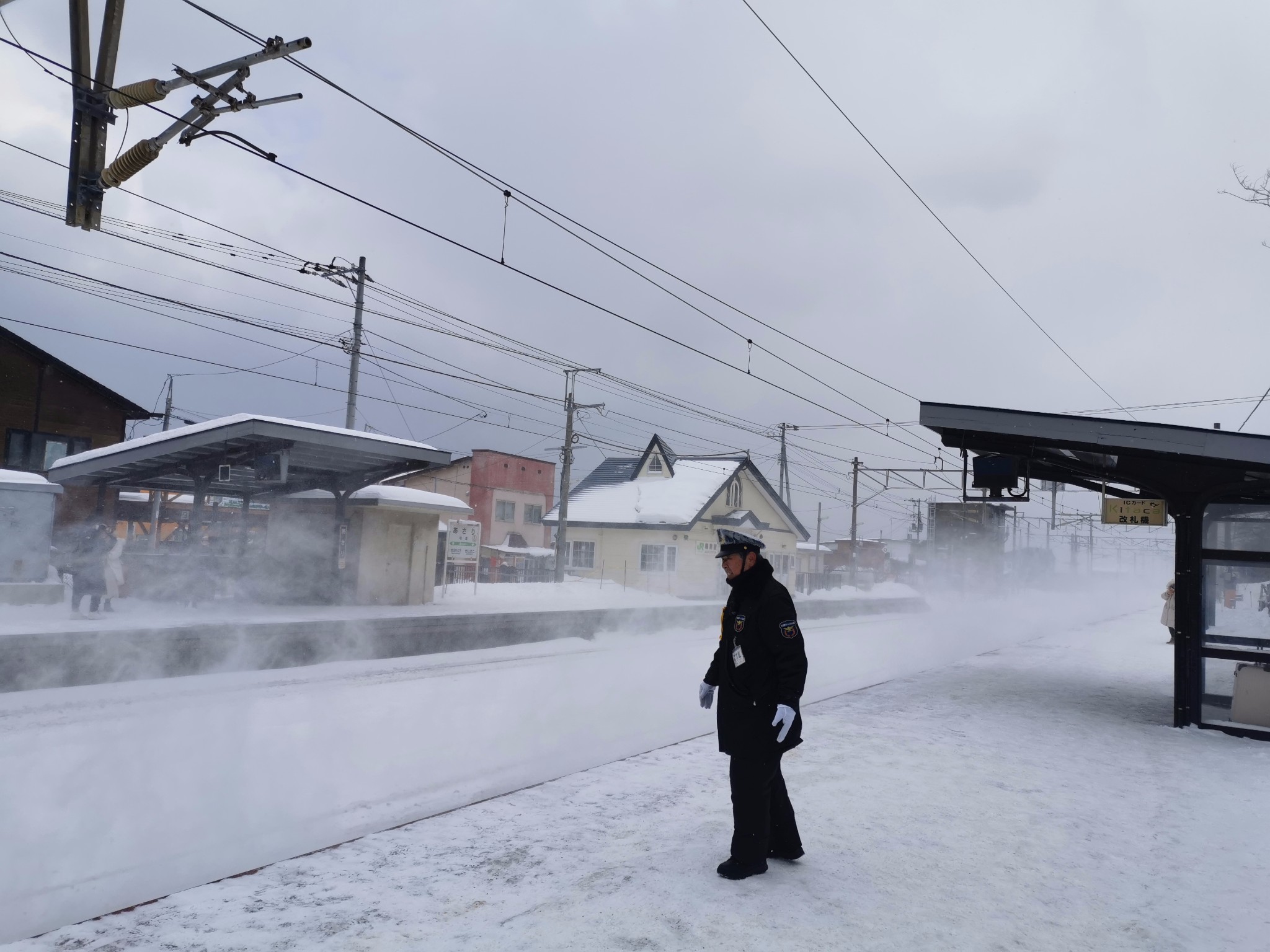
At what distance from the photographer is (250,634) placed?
12805 millimetres

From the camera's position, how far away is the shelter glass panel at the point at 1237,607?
28.9 ft

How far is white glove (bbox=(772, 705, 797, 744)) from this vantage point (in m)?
4.20

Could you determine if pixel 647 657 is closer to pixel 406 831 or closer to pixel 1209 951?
pixel 406 831

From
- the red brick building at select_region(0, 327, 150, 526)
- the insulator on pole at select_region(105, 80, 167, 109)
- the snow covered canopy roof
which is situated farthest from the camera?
the red brick building at select_region(0, 327, 150, 526)

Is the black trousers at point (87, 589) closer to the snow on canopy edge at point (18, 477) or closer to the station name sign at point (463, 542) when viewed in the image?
the snow on canopy edge at point (18, 477)

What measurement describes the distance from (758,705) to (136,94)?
491cm

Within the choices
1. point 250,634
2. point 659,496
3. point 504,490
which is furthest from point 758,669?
point 504,490

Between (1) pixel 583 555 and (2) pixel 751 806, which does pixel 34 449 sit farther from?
(2) pixel 751 806

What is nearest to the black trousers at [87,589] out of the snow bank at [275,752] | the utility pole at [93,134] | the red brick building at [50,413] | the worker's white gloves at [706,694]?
the snow bank at [275,752]

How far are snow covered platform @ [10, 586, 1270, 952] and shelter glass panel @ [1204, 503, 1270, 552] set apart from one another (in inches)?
86.0

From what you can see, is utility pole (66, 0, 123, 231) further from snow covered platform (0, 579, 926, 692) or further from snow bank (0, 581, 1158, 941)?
snow covered platform (0, 579, 926, 692)

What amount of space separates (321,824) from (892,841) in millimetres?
3524

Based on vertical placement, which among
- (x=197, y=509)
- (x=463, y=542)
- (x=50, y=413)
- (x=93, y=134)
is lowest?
(x=463, y=542)

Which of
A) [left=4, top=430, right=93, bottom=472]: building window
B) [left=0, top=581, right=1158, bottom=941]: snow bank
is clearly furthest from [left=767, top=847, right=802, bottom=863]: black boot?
[left=4, top=430, right=93, bottom=472]: building window
